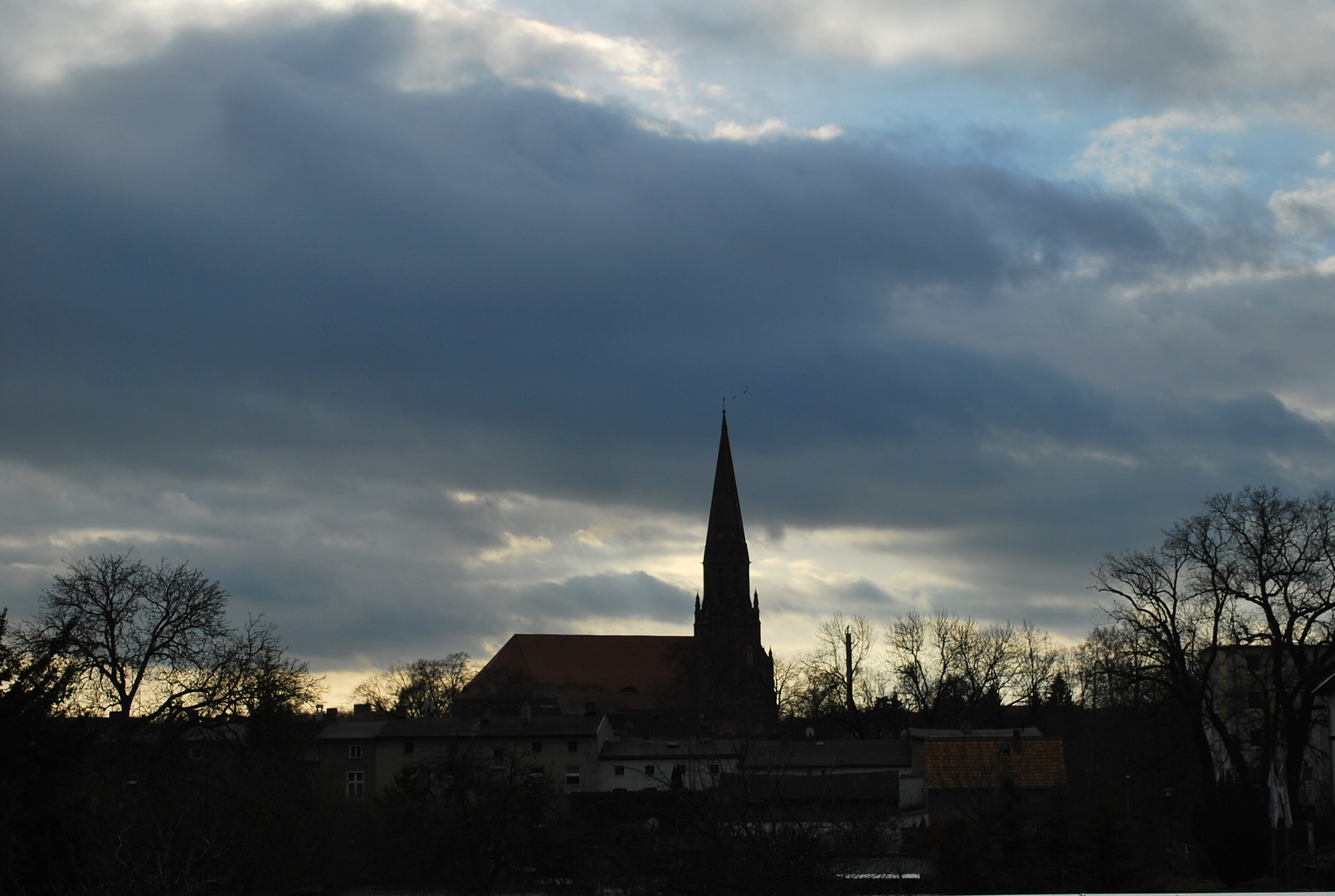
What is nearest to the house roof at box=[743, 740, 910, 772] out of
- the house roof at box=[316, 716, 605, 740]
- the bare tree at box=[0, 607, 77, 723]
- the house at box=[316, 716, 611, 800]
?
the house at box=[316, 716, 611, 800]

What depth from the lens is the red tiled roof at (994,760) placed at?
2019 inches

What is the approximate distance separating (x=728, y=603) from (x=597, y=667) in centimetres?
1598

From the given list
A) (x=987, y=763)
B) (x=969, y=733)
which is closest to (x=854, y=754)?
(x=969, y=733)

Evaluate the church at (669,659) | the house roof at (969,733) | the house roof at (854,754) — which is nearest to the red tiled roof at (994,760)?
the house roof at (969,733)

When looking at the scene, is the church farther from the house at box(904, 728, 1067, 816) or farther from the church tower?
the house at box(904, 728, 1067, 816)

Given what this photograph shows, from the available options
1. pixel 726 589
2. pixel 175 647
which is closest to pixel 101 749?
pixel 175 647

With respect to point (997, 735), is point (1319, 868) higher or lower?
lower

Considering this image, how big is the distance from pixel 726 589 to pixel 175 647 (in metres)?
86.6

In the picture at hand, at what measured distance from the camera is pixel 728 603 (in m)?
123

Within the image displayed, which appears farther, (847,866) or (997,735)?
(997,735)

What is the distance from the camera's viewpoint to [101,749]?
33188 millimetres

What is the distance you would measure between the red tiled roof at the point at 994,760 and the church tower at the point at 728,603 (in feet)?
212

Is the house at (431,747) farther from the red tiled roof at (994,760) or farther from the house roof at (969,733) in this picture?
the red tiled roof at (994,760)

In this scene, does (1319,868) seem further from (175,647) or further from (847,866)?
(175,647)
